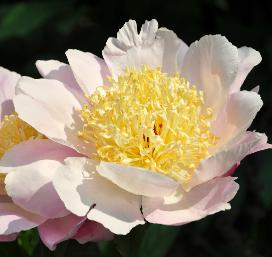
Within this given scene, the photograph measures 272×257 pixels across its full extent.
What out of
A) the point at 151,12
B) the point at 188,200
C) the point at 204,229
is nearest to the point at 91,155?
Result: the point at 188,200

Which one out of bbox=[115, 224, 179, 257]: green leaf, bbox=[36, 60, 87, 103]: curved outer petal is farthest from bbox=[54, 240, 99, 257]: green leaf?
bbox=[36, 60, 87, 103]: curved outer petal

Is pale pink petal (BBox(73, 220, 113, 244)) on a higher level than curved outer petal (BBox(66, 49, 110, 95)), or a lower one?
lower

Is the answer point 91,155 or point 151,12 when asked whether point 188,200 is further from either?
point 151,12

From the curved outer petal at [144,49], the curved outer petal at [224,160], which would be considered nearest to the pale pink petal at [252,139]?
the curved outer petal at [224,160]

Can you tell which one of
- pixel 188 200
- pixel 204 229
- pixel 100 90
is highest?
pixel 100 90

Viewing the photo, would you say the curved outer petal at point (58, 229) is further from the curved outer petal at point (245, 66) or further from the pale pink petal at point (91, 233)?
the curved outer petal at point (245, 66)

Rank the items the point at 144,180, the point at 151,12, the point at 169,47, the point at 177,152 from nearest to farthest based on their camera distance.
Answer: the point at 144,180
the point at 177,152
the point at 169,47
the point at 151,12

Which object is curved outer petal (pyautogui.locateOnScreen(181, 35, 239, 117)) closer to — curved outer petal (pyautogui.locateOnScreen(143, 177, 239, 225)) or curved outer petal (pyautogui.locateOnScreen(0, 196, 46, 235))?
curved outer petal (pyautogui.locateOnScreen(143, 177, 239, 225))
